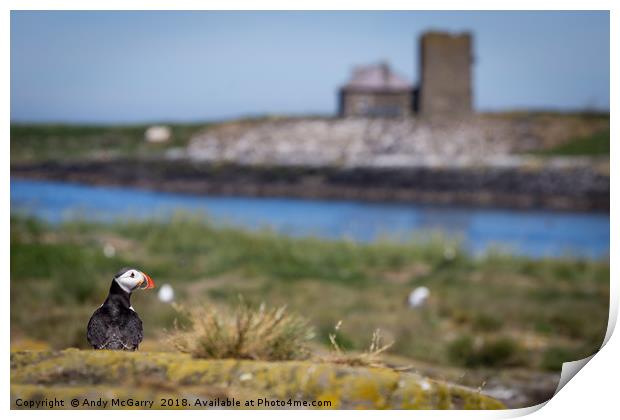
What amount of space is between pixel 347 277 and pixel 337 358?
4.60 m

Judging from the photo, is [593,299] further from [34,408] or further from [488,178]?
[34,408]

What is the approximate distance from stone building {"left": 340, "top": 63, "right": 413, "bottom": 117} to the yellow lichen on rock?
540cm

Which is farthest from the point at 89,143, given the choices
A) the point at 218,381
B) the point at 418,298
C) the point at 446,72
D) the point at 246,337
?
the point at 218,381

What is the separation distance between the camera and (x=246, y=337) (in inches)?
101

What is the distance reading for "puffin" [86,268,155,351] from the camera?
7.53ft

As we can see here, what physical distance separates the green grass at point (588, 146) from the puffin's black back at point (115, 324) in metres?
4.25

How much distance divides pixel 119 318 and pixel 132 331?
65 millimetres

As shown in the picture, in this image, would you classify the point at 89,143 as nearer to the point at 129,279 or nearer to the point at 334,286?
the point at 334,286

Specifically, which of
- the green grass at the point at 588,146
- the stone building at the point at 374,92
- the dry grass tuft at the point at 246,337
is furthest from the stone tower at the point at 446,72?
the dry grass tuft at the point at 246,337

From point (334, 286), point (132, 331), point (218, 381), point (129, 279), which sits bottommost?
point (334, 286)
